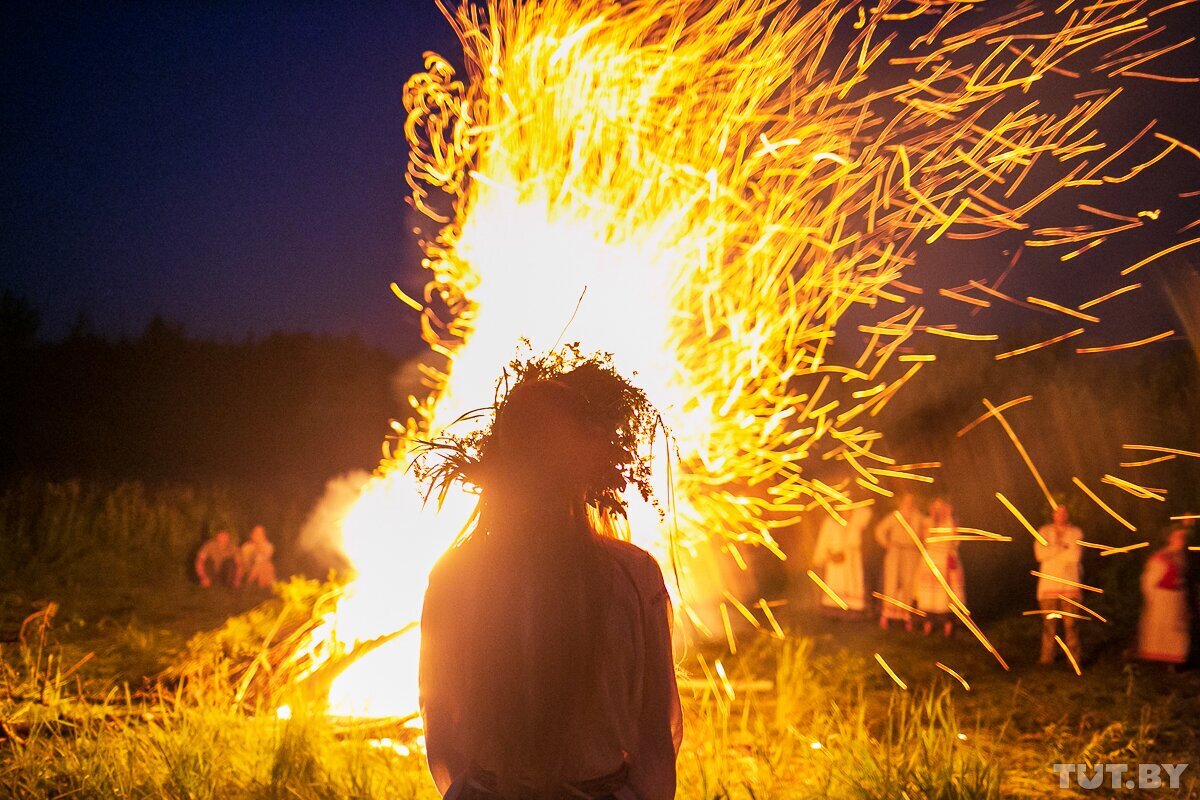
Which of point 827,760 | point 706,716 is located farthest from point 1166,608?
point 827,760

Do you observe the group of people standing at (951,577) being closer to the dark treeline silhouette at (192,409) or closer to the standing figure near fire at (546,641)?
the standing figure near fire at (546,641)

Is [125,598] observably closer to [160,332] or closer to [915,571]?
[915,571]

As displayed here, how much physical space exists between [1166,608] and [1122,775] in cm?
331

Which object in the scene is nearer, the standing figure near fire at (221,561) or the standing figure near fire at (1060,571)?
the standing figure near fire at (1060,571)

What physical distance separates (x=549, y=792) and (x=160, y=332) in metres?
37.1

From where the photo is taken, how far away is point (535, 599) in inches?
92.5

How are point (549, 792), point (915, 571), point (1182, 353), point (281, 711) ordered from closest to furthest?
point (549, 792) < point (281, 711) < point (915, 571) < point (1182, 353)

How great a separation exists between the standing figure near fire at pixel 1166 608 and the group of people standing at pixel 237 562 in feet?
38.5

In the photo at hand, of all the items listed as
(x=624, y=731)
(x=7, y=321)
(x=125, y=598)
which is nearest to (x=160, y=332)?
(x=7, y=321)

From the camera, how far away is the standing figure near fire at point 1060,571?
9.06 meters

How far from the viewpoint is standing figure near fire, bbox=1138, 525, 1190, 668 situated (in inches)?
337

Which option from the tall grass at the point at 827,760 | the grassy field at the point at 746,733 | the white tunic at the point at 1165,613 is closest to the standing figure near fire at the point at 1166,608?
the white tunic at the point at 1165,613

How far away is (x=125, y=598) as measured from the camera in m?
12.9

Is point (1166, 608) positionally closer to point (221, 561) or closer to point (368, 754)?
point (368, 754)
